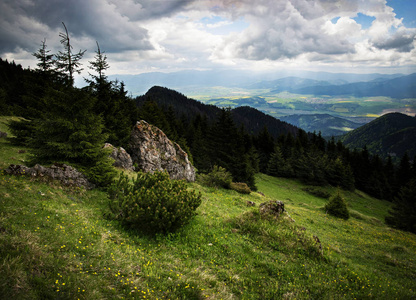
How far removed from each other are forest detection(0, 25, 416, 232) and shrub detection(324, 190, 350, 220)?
425 inches

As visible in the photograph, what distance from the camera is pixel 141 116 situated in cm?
4059

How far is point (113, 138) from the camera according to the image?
25234 mm

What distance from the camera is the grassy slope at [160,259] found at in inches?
195

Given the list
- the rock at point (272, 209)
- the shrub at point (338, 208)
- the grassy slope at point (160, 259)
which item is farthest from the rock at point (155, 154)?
the shrub at point (338, 208)

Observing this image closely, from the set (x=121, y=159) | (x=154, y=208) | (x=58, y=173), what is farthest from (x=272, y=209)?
(x=121, y=159)

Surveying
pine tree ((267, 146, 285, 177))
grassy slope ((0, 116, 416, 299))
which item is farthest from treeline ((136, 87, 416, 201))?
grassy slope ((0, 116, 416, 299))

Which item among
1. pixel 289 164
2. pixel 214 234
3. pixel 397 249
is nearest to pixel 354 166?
pixel 289 164

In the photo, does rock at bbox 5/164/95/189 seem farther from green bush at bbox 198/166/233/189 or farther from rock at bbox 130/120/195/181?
green bush at bbox 198/166/233/189

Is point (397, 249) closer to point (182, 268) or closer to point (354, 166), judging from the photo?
point (182, 268)

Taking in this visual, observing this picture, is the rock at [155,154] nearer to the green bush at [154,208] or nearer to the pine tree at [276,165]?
the green bush at [154,208]

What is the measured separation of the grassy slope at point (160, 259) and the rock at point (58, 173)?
0.66m

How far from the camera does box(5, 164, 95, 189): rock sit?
1102cm

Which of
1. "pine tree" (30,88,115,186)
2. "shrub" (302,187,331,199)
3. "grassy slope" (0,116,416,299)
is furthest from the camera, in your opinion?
"shrub" (302,187,331,199)

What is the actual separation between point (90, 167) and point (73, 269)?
913 centimetres
